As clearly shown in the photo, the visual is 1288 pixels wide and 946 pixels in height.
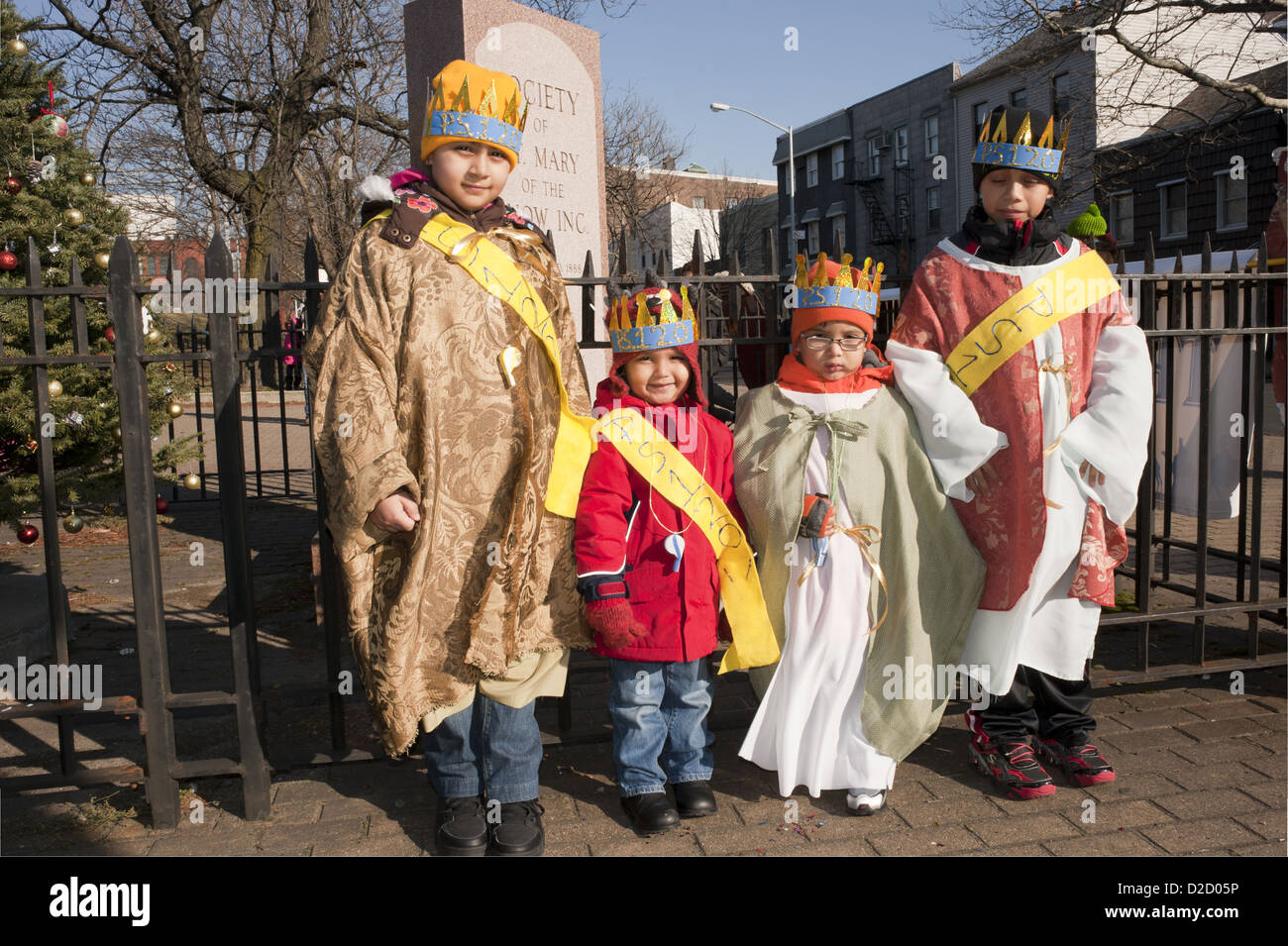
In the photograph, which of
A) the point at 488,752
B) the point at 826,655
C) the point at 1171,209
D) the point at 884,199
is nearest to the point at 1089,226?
the point at 826,655

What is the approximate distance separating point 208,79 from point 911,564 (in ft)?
49.4

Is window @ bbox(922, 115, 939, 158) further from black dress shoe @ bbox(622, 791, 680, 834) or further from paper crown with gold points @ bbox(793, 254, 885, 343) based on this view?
black dress shoe @ bbox(622, 791, 680, 834)

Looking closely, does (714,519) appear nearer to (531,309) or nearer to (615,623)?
(615,623)

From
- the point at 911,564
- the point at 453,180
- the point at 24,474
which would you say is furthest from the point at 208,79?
the point at 911,564

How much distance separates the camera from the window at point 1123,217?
25.2m

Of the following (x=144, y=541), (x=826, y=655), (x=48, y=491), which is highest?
(x=48, y=491)

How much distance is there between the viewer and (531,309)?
2.89 m

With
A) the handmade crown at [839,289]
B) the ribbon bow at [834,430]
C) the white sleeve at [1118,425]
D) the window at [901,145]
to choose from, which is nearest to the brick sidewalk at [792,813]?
the white sleeve at [1118,425]

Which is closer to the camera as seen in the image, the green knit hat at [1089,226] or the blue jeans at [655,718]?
the blue jeans at [655,718]

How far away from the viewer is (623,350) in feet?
10.0

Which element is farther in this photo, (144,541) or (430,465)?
(144,541)

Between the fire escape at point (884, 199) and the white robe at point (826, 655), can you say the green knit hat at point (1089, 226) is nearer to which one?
the white robe at point (826, 655)

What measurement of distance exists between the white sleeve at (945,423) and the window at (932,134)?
34960mm

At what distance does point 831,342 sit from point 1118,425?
947 millimetres
